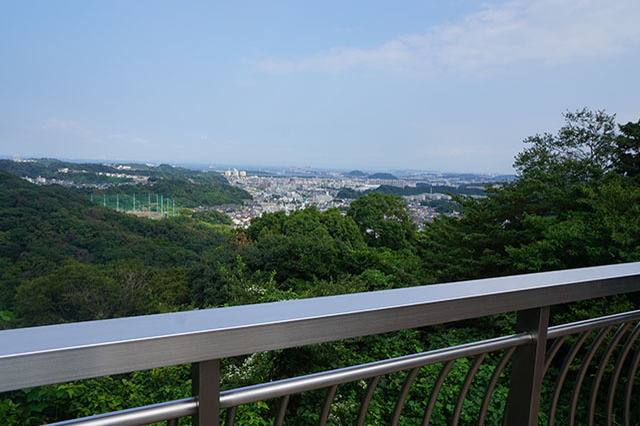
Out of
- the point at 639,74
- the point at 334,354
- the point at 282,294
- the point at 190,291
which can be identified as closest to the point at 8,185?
the point at 190,291

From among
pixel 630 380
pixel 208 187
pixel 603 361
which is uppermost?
pixel 603 361

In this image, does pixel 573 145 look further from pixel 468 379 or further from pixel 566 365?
pixel 468 379

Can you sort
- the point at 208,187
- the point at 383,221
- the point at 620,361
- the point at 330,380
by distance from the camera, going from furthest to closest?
1. the point at 208,187
2. the point at 383,221
3. the point at 620,361
4. the point at 330,380

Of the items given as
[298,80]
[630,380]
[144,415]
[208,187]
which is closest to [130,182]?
[208,187]

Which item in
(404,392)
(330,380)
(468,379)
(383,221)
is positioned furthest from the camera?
(383,221)

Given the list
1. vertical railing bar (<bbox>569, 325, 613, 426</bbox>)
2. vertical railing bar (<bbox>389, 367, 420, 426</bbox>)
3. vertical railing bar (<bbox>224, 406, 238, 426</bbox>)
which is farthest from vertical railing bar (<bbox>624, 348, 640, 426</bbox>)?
vertical railing bar (<bbox>224, 406, 238, 426</bbox>)

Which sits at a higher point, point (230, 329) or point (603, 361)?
point (230, 329)
